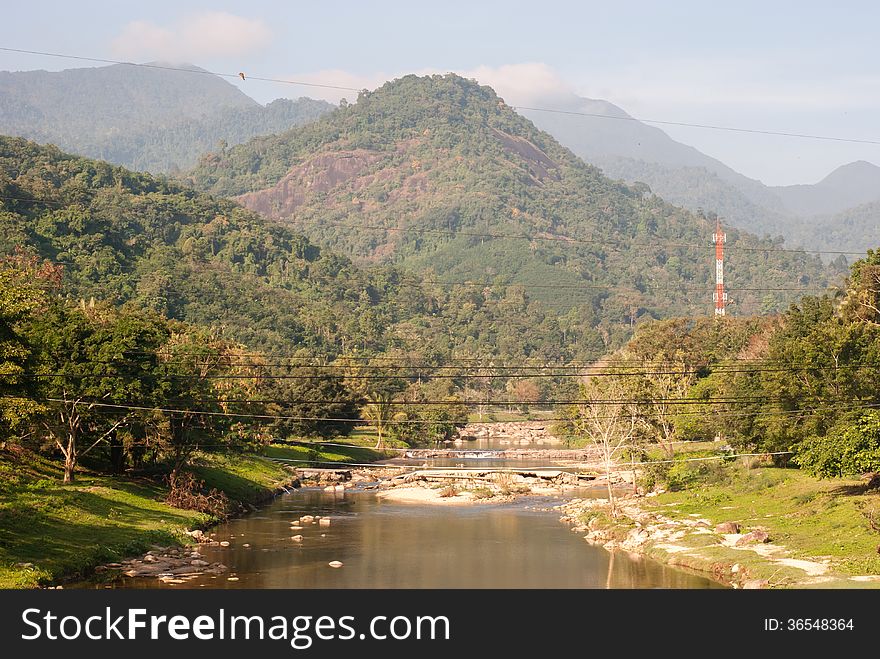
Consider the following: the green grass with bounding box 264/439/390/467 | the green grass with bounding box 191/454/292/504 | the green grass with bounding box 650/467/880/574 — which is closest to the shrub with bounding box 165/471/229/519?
the green grass with bounding box 191/454/292/504

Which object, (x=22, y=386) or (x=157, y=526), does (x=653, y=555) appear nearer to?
(x=157, y=526)

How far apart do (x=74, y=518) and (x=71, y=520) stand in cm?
→ 41

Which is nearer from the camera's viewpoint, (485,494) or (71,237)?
(485,494)

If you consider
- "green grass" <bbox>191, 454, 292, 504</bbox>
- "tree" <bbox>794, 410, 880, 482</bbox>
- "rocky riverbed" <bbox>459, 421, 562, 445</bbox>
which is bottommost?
"rocky riverbed" <bbox>459, 421, 562, 445</bbox>

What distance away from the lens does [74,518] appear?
160ft

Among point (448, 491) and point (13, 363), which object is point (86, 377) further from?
point (448, 491)

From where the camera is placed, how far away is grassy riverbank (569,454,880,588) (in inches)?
1629

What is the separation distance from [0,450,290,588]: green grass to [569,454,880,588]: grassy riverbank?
2495 centimetres

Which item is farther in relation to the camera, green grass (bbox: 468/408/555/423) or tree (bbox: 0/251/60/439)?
green grass (bbox: 468/408/555/423)

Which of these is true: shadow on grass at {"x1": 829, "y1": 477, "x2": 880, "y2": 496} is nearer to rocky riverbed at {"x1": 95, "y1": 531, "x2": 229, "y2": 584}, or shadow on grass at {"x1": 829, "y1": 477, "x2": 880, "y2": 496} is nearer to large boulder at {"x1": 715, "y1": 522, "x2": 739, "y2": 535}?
large boulder at {"x1": 715, "y1": 522, "x2": 739, "y2": 535}

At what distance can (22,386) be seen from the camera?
45375 millimetres

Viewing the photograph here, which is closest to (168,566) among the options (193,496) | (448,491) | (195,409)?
A: (193,496)
